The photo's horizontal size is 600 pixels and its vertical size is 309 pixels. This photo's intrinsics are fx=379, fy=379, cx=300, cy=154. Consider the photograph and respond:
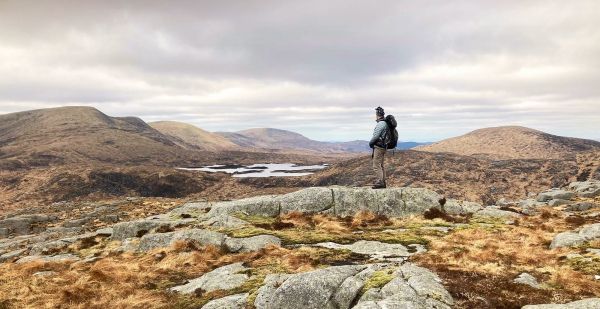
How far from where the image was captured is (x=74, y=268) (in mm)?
19281

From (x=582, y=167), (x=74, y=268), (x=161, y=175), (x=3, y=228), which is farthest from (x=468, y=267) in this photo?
(x=161, y=175)

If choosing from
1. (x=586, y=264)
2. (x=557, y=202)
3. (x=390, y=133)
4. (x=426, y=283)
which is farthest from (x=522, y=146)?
(x=426, y=283)

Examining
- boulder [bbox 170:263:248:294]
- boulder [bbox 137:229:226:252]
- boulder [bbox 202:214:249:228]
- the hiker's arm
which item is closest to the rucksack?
the hiker's arm

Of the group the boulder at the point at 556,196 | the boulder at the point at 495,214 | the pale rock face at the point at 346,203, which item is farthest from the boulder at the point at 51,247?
the boulder at the point at 556,196

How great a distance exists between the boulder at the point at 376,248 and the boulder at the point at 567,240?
24.2 feet

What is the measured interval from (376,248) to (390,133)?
982 cm

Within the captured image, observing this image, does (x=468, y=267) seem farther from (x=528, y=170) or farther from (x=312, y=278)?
(x=528, y=170)

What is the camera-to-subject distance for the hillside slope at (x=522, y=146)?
160125 mm

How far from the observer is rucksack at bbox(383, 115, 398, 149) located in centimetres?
2516

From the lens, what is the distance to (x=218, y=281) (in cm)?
1501

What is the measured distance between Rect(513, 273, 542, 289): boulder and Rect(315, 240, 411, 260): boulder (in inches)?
188

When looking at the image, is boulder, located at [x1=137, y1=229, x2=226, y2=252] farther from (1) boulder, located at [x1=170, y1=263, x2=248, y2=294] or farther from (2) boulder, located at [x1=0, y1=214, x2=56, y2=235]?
(2) boulder, located at [x1=0, y1=214, x2=56, y2=235]

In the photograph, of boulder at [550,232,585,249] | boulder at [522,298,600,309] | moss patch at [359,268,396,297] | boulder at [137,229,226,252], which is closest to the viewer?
boulder at [522,298,600,309]

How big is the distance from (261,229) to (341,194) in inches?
285
